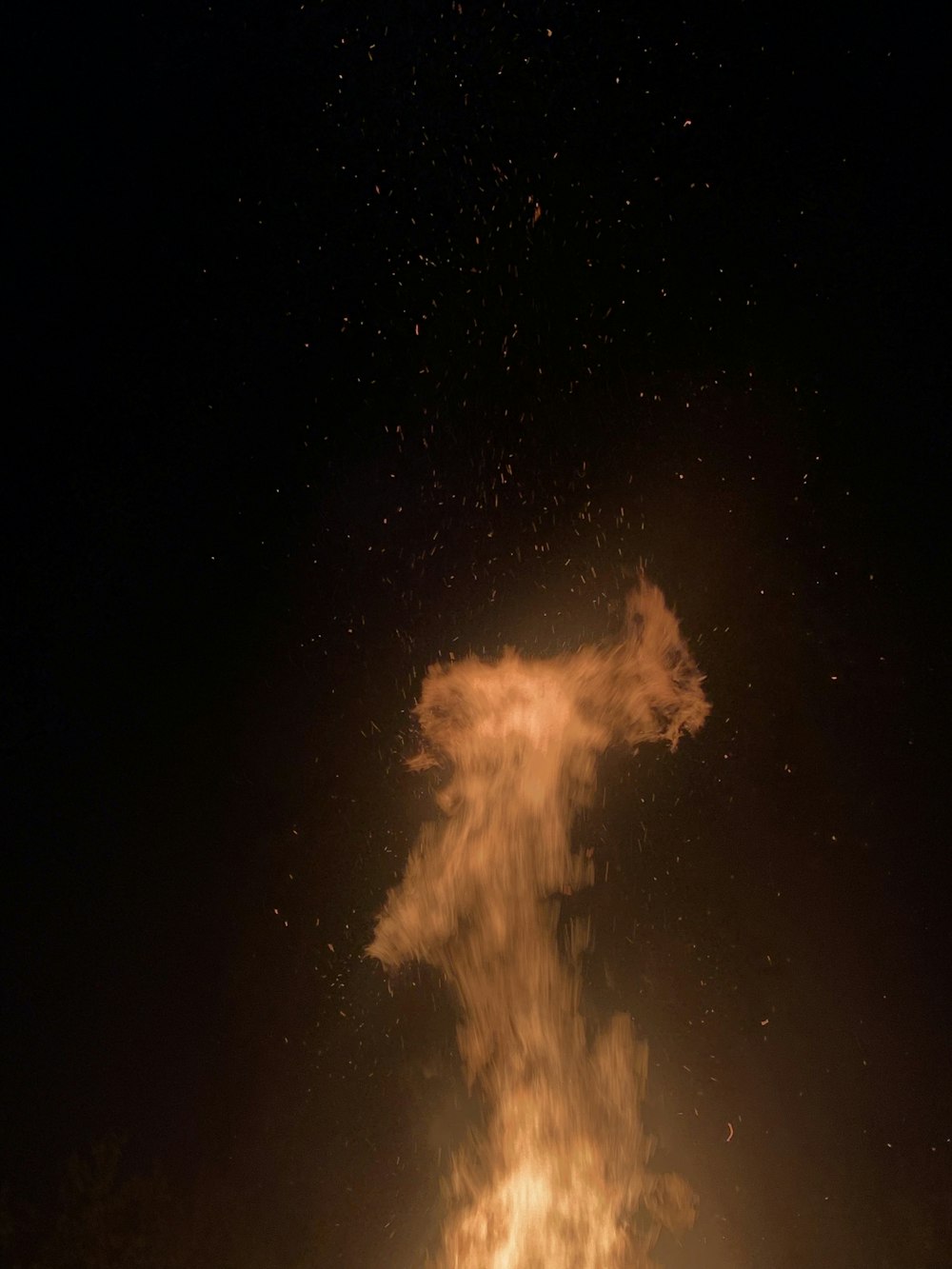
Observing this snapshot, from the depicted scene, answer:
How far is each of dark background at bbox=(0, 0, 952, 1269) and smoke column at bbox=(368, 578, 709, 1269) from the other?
0.18ft

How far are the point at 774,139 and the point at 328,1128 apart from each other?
172 cm

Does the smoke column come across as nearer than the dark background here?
No

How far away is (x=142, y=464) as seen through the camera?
149 cm

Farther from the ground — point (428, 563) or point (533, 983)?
point (428, 563)

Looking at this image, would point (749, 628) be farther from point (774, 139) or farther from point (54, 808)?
point (54, 808)

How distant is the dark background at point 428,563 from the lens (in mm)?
1435

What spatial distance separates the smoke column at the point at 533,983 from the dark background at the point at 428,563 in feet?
0.18

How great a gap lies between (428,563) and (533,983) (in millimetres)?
758

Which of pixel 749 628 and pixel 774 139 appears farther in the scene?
A: pixel 749 628

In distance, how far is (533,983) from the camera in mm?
1708

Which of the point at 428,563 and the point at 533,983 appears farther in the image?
the point at 533,983

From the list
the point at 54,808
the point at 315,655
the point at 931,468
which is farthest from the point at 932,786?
the point at 54,808

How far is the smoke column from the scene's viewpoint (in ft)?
5.49

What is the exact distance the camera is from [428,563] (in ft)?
5.24
